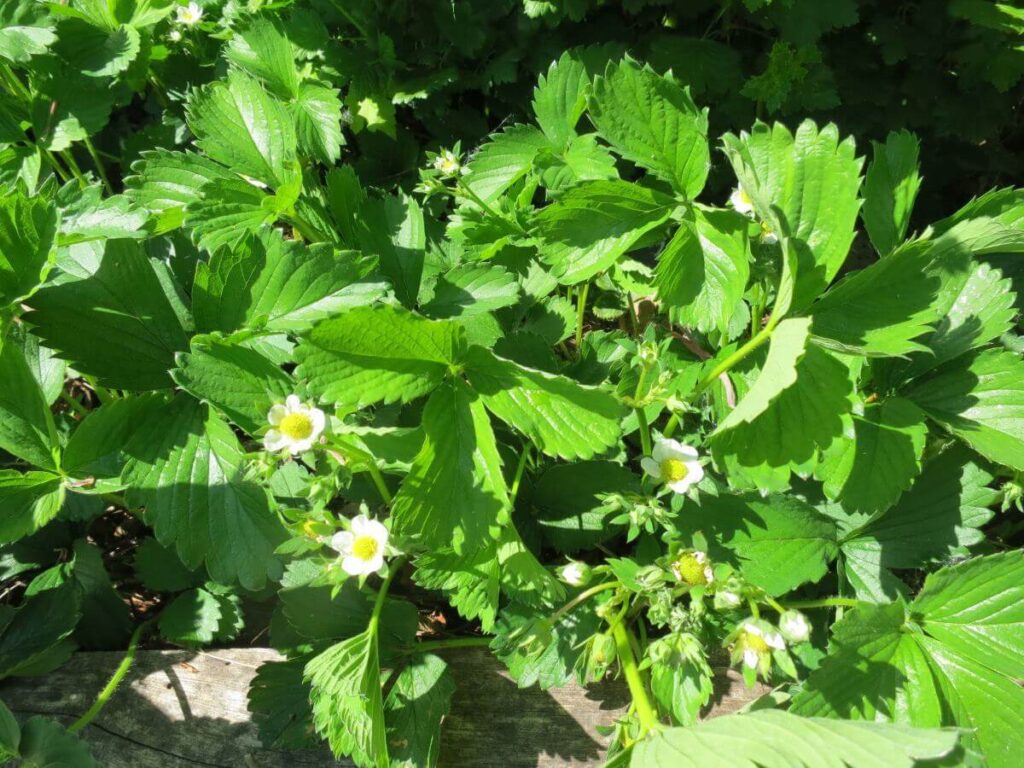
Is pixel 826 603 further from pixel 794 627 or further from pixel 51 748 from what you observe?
pixel 51 748

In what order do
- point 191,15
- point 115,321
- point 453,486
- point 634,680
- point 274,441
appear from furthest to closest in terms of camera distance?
1. point 191,15
2. point 115,321
3. point 634,680
4. point 453,486
5. point 274,441

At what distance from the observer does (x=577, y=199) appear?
5.31 ft

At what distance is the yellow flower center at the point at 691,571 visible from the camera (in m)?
1.48

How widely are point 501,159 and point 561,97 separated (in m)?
0.22

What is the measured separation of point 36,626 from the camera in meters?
1.94

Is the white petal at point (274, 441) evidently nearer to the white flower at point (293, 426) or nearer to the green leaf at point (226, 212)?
the white flower at point (293, 426)

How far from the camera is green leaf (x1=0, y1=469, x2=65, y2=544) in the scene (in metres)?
1.62

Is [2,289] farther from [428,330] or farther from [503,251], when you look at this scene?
[503,251]

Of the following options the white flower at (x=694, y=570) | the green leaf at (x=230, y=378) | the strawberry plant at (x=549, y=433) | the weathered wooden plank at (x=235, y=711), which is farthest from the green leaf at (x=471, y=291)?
the weathered wooden plank at (x=235, y=711)

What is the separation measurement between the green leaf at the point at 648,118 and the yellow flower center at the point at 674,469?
57 cm

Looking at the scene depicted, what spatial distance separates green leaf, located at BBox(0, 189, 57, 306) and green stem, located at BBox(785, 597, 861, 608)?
5.51 ft

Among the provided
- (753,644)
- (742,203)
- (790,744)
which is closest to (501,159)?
(742,203)

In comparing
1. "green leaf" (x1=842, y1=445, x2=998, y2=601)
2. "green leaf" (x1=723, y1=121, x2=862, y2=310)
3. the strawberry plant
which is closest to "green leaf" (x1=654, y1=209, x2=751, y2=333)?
the strawberry plant

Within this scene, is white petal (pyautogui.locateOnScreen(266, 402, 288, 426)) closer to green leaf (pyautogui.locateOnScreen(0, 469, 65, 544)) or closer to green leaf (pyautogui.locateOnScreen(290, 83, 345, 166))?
green leaf (pyautogui.locateOnScreen(0, 469, 65, 544))
